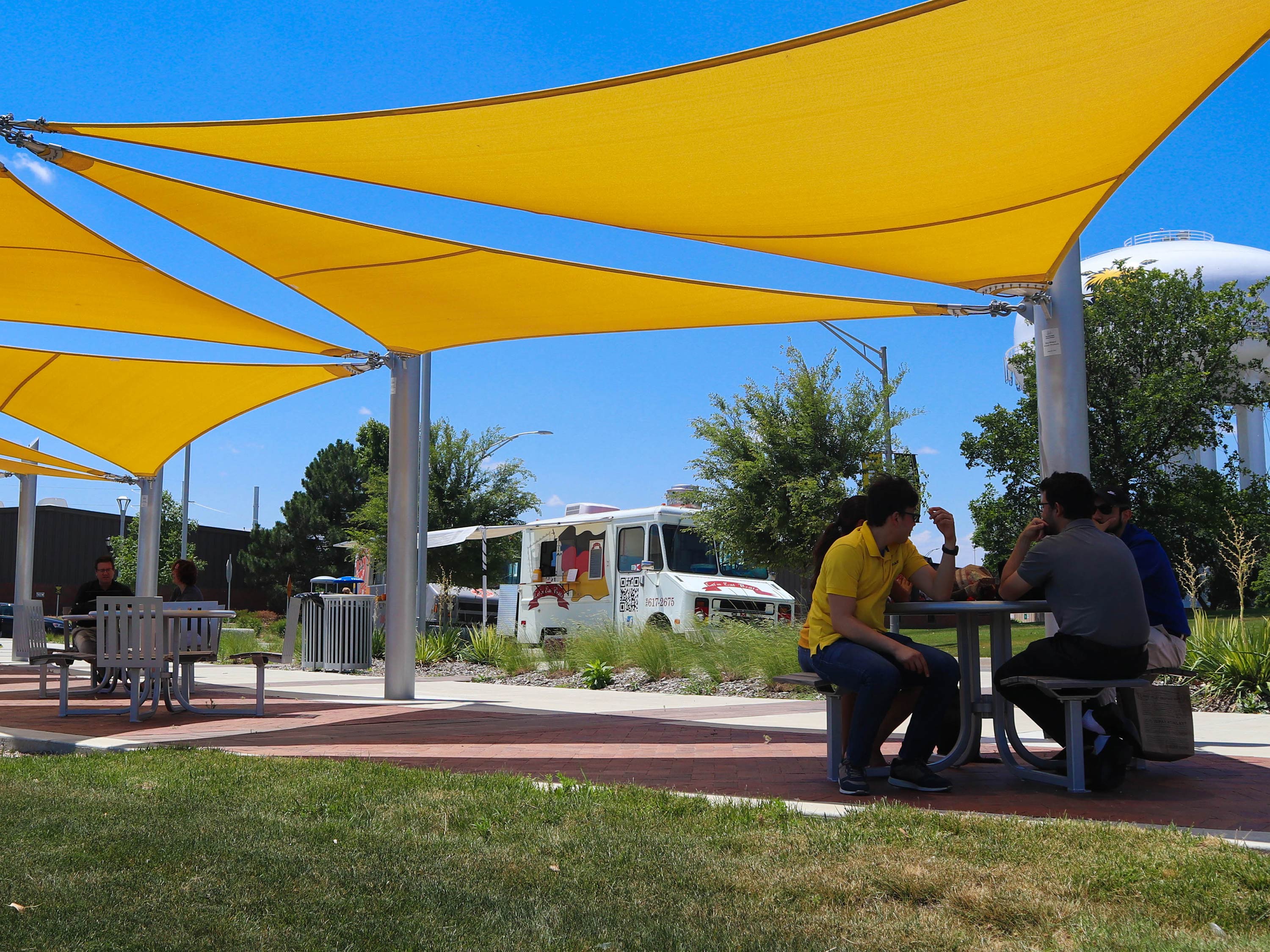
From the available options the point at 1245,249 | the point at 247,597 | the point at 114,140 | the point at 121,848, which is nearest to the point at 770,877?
the point at 121,848

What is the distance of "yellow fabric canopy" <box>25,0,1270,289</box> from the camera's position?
14.2 ft

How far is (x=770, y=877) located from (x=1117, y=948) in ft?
3.21

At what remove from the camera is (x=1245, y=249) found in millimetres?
33844

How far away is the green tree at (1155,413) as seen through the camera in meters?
26.2

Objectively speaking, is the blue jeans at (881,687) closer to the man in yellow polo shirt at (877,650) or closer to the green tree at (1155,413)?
the man in yellow polo shirt at (877,650)

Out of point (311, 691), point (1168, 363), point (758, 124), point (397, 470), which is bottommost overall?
point (311, 691)

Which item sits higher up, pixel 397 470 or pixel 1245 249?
pixel 1245 249

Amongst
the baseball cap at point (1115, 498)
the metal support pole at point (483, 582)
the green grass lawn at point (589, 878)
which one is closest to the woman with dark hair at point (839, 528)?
the green grass lawn at point (589, 878)

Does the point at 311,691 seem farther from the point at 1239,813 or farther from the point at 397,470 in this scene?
the point at 1239,813

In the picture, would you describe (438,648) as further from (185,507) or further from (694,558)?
(185,507)

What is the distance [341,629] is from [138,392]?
431 centimetres

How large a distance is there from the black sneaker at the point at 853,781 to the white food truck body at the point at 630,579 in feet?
31.2

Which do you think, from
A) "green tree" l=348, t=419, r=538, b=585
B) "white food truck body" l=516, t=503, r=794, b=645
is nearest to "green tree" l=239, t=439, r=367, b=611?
"green tree" l=348, t=419, r=538, b=585

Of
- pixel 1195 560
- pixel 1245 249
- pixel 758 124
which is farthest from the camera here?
pixel 1245 249
